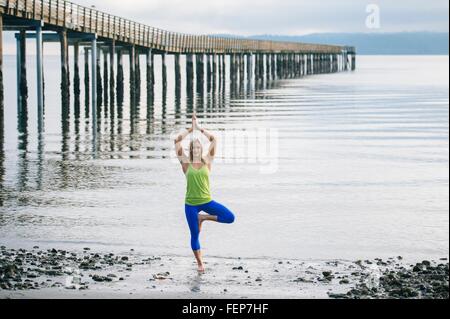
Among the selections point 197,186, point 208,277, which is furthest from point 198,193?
point 208,277

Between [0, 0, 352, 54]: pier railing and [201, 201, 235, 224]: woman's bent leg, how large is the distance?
2844cm

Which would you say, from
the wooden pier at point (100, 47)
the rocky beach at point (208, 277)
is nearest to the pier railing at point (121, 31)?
the wooden pier at point (100, 47)

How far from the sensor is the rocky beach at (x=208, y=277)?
1087 centimetres

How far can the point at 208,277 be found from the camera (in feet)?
38.3

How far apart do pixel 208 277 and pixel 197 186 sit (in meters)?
1.10

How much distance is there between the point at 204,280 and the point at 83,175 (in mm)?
9892

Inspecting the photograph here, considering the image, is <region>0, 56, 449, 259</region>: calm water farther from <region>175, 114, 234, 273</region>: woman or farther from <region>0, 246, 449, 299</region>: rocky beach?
<region>175, 114, 234, 273</region>: woman

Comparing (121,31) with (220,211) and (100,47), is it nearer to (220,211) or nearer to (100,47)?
(100,47)

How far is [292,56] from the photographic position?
391 feet

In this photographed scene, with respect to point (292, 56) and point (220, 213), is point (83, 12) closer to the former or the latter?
point (220, 213)

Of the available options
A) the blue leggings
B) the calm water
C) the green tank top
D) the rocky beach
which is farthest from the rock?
the calm water

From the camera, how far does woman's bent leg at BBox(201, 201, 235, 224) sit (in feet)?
37.3

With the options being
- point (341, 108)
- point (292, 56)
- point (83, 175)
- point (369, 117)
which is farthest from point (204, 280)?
point (292, 56)
